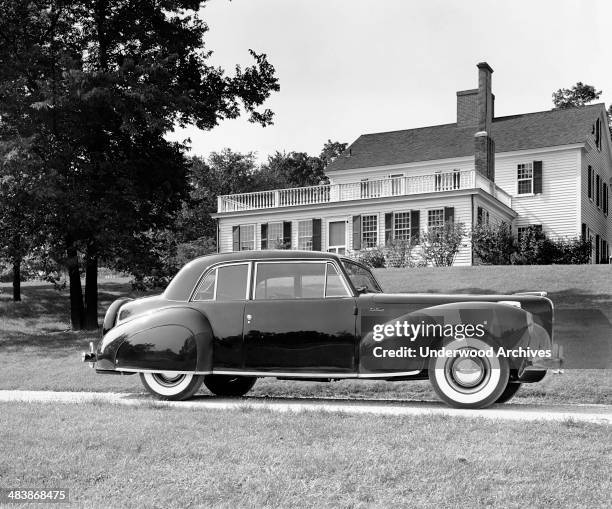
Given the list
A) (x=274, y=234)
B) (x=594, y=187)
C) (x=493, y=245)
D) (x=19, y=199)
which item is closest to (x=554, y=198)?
(x=594, y=187)

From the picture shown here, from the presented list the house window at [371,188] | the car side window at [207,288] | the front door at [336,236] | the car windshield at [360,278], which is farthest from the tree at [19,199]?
the house window at [371,188]

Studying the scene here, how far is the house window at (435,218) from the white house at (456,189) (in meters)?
0.05

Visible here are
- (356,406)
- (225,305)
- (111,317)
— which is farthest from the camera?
(111,317)

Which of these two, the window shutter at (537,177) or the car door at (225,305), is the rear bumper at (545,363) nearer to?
the car door at (225,305)

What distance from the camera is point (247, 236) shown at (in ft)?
125

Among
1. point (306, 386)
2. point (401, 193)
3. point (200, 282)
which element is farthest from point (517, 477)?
point (401, 193)

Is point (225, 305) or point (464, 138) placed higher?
point (464, 138)

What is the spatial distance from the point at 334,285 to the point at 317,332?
59 cm

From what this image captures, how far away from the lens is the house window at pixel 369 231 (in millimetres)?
34875

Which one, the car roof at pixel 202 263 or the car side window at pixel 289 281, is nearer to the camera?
the car side window at pixel 289 281

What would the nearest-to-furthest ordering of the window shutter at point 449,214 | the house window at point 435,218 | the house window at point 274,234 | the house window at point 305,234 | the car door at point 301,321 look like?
1. the car door at point 301,321
2. the window shutter at point 449,214
3. the house window at point 435,218
4. the house window at point 305,234
5. the house window at point 274,234

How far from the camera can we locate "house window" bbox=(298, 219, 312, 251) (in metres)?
36.5

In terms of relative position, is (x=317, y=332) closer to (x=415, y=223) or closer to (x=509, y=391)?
(x=509, y=391)

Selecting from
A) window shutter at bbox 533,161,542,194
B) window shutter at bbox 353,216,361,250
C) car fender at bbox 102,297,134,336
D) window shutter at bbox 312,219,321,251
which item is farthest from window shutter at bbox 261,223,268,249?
car fender at bbox 102,297,134,336
